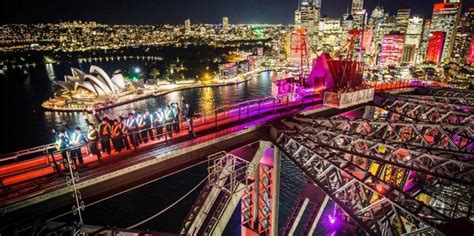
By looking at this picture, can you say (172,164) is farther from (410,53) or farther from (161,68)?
(410,53)

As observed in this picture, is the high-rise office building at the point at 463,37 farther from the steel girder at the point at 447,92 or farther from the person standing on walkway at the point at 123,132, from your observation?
the person standing on walkway at the point at 123,132

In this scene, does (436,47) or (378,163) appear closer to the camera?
(378,163)

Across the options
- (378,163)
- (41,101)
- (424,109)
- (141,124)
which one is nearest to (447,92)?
(424,109)

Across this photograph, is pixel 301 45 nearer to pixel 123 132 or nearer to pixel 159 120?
pixel 159 120

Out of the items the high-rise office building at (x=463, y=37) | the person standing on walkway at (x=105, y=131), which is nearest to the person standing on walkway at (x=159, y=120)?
the person standing on walkway at (x=105, y=131)

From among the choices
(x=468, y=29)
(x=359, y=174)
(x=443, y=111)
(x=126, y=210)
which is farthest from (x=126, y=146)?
(x=468, y=29)

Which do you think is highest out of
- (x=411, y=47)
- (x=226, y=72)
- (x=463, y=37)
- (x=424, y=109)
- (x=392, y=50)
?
(x=463, y=37)

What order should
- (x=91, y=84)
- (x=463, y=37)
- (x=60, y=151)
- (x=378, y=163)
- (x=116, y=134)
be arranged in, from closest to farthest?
1. (x=60, y=151)
2. (x=378, y=163)
3. (x=116, y=134)
4. (x=91, y=84)
5. (x=463, y=37)
